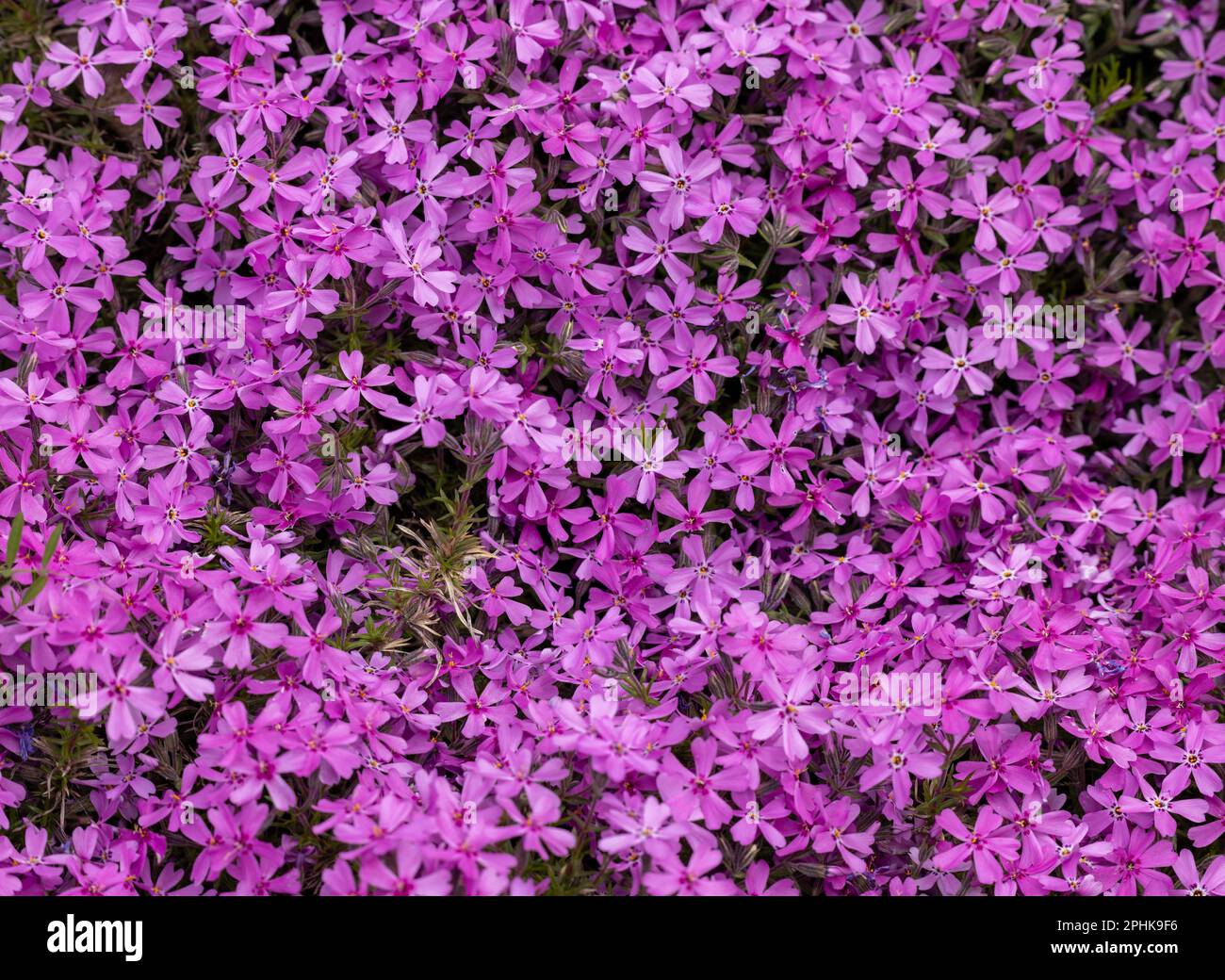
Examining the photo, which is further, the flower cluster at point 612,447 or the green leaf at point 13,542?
the flower cluster at point 612,447

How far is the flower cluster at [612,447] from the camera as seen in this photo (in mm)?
2566

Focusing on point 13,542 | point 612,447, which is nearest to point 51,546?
point 13,542

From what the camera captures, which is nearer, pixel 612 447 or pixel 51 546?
pixel 51 546

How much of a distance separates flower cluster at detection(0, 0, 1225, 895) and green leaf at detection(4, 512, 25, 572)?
3.0 inches

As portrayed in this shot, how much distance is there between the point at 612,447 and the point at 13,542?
4.77 ft

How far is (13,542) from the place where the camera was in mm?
2471

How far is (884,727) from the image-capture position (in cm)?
260

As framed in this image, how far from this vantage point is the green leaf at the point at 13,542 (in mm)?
2451

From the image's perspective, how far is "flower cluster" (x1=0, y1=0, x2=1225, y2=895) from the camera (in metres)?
2.57

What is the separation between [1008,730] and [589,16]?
223cm

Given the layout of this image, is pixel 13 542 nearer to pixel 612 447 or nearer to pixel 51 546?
pixel 51 546

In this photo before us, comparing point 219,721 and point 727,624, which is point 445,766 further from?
point 727,624

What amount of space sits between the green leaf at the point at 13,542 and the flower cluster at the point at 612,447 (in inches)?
3.0
